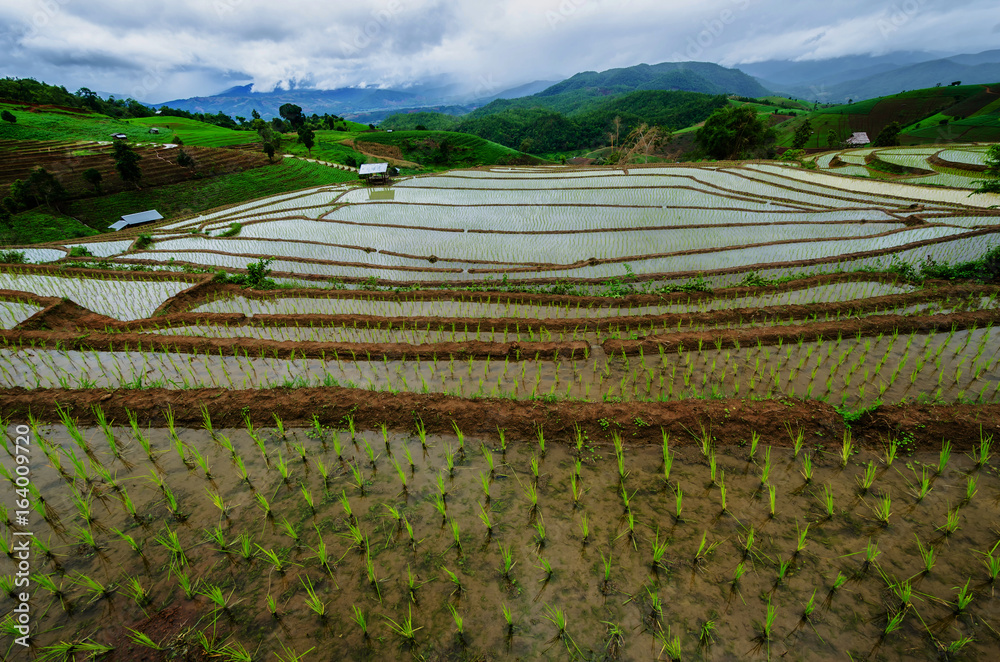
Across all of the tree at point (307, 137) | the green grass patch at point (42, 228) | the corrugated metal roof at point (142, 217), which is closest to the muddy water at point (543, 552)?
the corrugated metal roof at point (142, 217)

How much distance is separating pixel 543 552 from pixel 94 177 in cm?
3995

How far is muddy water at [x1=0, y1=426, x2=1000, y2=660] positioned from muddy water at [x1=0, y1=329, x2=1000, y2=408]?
1.25m

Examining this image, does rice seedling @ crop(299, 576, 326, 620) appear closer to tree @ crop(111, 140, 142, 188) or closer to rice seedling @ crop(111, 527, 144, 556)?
rice seedling @ crop(111, 527, 144, 556)

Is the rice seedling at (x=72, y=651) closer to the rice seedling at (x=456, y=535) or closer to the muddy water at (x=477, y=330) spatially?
the rice seedling at (x=456, y=535)

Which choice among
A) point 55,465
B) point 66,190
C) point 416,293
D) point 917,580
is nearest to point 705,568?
point 917,580

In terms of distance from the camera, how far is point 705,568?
292 centimetres

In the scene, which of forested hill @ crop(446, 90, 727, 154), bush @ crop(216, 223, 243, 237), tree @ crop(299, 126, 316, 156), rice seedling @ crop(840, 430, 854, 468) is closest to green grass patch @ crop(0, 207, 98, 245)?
bush @ crop(216, 223, 243, 237)

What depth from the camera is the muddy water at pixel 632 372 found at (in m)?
5.06

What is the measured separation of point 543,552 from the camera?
10.1 feet

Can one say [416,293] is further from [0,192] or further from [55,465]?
[0,192]

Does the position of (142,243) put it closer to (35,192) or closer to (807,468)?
(35,192)

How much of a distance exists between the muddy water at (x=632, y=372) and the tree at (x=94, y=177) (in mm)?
30849

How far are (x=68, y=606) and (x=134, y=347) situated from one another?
529 centimetres

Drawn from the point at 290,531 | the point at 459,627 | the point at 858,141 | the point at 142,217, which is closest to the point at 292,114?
the point at 142,217
